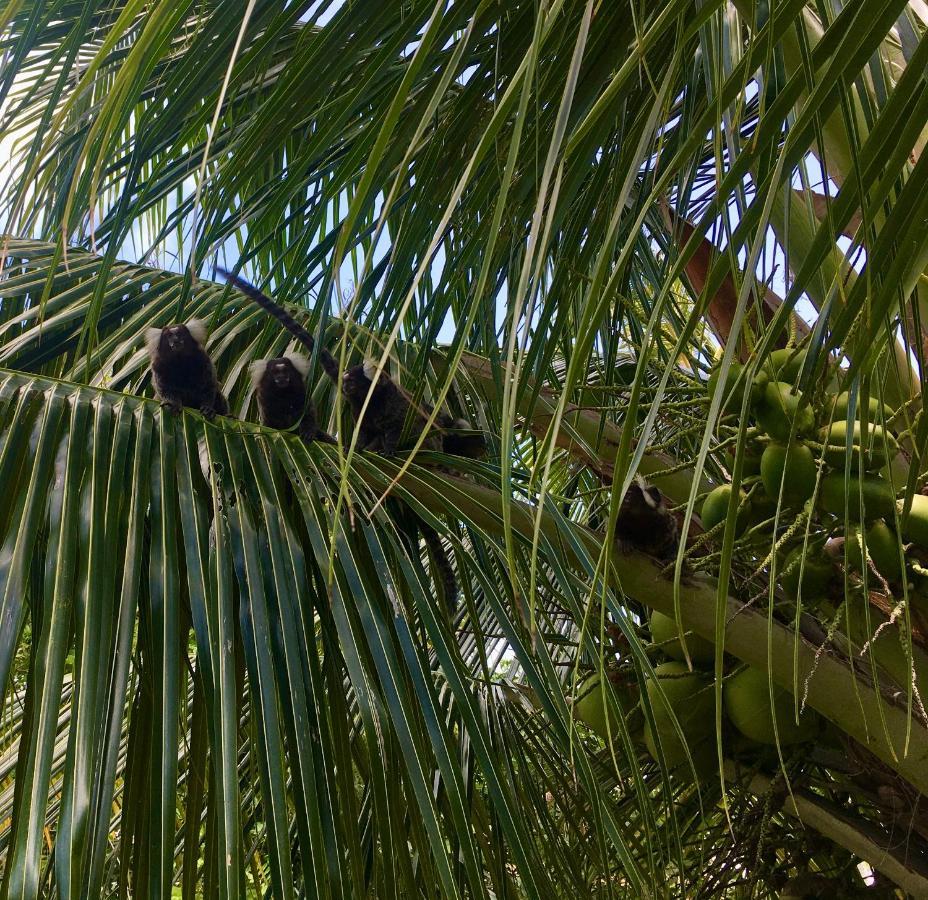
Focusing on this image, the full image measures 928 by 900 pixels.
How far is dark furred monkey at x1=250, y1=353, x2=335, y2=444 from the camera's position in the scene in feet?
7.98

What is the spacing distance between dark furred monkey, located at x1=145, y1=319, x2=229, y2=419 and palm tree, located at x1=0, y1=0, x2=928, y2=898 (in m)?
0.23

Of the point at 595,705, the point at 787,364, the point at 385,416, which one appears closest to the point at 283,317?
the point at 385,416

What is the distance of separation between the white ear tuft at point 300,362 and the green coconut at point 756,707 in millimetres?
1593

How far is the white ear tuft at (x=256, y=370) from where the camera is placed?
7.82 feet

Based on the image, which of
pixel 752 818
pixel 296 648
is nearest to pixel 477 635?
pixel 296 648

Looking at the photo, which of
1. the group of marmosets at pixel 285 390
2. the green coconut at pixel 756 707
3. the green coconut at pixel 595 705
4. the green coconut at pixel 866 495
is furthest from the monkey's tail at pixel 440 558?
the green coconut at pixel 866 495

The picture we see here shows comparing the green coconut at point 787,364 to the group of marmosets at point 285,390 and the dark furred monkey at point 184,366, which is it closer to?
the group of marmosets at point 285,390

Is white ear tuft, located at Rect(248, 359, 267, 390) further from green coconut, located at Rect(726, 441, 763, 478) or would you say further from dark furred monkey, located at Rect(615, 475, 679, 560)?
green coconut, located at Rect(726, 441, 763, 478)

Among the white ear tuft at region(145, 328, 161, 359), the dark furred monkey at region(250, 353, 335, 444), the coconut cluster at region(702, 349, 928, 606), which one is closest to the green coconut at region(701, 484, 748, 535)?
the coconut cluster at region(702, 349, 928, 606)

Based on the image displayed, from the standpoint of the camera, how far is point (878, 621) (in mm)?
1485

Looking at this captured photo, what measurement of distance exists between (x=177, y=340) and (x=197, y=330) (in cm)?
6

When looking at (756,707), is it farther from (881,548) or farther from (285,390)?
(285,390)

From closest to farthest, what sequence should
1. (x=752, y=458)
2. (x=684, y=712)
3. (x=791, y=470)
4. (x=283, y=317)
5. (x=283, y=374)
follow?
(x=791, y=470)
(x=752, y=458)
(x=684, y=712)
(x=283, y=317)
(x=283, y=374)

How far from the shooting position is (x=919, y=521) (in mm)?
1278
